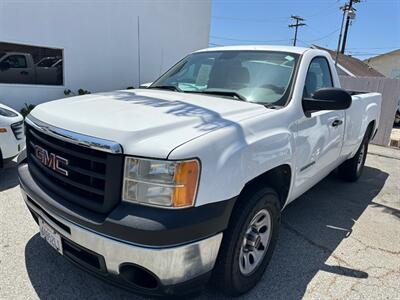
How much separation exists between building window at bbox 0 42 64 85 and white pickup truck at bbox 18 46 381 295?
674 cm

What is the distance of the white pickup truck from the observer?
1894 mm

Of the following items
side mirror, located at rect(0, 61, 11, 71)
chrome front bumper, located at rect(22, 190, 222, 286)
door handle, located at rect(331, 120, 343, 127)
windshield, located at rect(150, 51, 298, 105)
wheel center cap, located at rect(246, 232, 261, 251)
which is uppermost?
windshield, located at rect(150, 51, 298, 105)

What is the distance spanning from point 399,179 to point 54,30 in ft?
28.3

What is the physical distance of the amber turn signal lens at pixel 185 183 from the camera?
1.88 metres

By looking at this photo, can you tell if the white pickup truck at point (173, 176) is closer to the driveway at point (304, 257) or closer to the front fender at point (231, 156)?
the front fender at point (231, 156)

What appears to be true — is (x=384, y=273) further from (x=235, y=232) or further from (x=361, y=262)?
(x=235, y=232)

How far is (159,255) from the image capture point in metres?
1.86

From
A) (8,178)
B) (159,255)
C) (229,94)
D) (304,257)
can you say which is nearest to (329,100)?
(229,94)

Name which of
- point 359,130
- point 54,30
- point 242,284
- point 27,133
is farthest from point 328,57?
point 54,30

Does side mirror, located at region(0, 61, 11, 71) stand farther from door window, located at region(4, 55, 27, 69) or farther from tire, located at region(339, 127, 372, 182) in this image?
tire, located at region(339, 127, 372, 182)

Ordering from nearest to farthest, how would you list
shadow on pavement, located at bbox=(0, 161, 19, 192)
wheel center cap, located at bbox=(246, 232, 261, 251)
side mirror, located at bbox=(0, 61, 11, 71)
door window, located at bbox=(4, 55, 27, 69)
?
1. wheel center cap, located at bbox=(246, 232, 261, 251)
2. shadow on pavement, located at bbox=(0, 161, 19, 192)
3. side mirror, located at bbox=(0, 61, 11, 71)
4. door window, located at bbox=(4, 55, 27, 69)

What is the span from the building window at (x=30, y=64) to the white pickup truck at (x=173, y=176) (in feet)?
22.1

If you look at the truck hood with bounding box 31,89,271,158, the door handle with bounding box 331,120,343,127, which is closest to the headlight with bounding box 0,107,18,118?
the truck hood with bounding box 31,89,271,158

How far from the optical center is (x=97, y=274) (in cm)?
210
